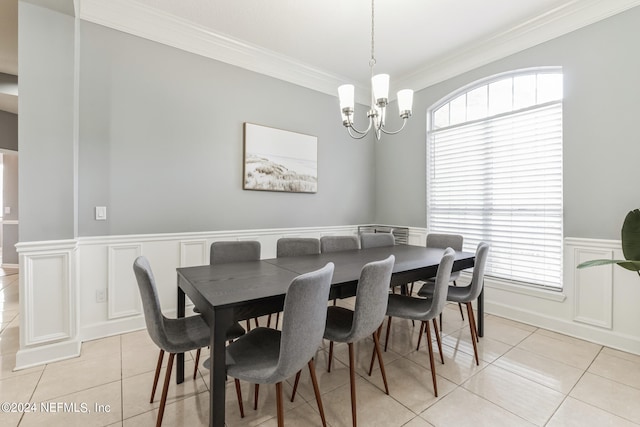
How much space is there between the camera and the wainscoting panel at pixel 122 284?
2613 millimetres

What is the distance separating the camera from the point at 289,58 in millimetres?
3547

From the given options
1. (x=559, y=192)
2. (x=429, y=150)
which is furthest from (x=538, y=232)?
(x=429, y=150)

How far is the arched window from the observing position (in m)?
2.88

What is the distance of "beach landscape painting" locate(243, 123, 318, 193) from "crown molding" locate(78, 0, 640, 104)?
0.74 meters

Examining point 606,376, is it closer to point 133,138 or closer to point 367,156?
point 367,156

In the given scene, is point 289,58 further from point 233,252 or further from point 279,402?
point 279,402

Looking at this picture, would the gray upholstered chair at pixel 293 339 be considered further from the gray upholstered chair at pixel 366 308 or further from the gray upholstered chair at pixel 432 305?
the gray upholstered chair at pixel 432 305

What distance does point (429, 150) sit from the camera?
3.91 metres

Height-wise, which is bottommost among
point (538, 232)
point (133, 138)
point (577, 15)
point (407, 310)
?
point (407, 310)

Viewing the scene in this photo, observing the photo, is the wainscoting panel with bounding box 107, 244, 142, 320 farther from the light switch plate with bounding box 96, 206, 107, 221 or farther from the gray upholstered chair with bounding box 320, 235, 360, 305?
the gray upholstered chair with bounding box 320, 235, 360, 305

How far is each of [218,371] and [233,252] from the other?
1219 millimetres

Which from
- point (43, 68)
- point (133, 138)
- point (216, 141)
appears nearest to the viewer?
point (43, 68)

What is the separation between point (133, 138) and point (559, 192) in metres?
4.12

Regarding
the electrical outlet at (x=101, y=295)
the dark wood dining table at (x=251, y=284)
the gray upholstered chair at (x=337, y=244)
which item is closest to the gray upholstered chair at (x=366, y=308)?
the dark wood dining table at (x=251, y=284)
